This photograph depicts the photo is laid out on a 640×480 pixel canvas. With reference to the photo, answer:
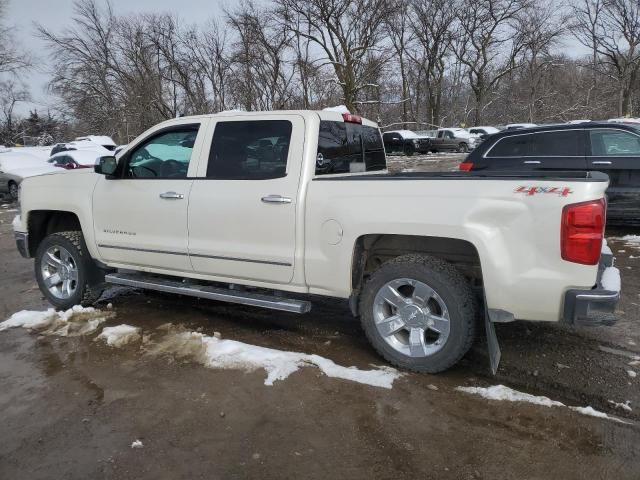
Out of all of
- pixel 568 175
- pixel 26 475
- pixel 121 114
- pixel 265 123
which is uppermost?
pixel 121 114

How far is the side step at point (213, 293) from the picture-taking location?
157 inches

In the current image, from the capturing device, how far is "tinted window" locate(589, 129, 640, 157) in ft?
23.9

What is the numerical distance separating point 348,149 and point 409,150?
1144 inches

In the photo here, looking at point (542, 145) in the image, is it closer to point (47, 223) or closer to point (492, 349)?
point (492, 349)

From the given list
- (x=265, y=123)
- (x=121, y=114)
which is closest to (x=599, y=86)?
(x=121, y=114)

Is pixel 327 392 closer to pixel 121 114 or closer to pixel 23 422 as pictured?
pixel 23 422

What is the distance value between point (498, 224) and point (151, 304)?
3.83 m

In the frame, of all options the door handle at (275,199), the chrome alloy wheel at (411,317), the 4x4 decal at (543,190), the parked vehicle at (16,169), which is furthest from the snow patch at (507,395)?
the parked vehicle at (16,169)

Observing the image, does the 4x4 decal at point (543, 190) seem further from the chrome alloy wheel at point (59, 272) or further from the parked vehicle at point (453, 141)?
the parked vehicle at point (453, 141)

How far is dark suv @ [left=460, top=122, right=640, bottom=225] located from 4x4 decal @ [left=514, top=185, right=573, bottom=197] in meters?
4.87

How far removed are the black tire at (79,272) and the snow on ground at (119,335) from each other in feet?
2.32

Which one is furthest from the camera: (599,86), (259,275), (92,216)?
(599,86)

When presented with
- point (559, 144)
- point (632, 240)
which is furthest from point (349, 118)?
point (632, 240)

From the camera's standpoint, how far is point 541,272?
3139 mm
